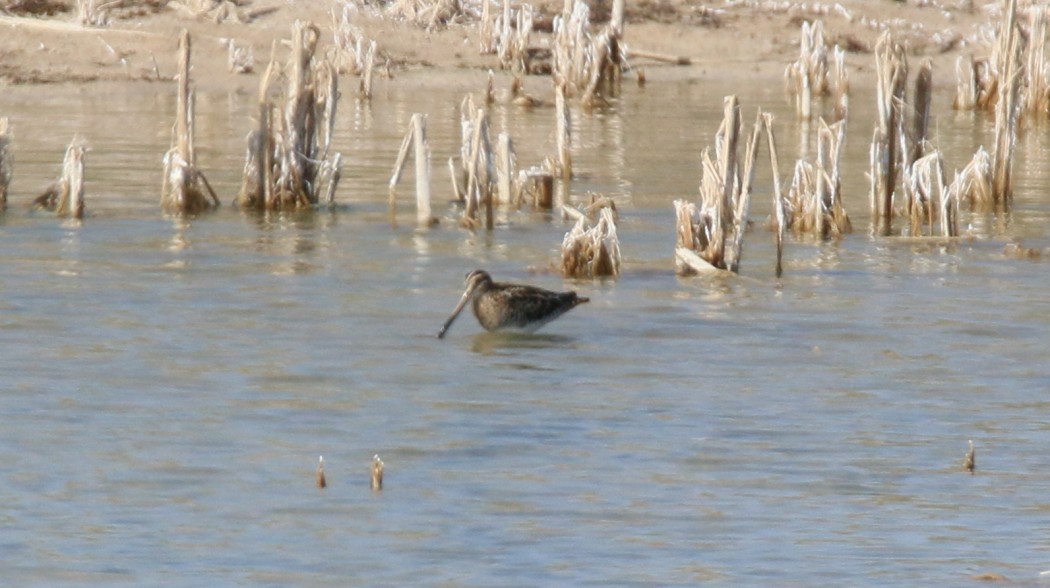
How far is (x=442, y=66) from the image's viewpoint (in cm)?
2955

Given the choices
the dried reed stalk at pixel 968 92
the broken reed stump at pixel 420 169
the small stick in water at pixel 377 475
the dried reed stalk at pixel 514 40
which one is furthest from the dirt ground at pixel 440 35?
the small stick in water at pixel 377 475

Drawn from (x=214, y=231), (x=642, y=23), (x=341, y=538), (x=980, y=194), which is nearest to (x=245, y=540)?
(x=341, y=538)

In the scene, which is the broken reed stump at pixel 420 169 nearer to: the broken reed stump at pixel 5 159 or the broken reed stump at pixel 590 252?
the broken reed stump at pixel 590 252

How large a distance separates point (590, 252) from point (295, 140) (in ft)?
11.5

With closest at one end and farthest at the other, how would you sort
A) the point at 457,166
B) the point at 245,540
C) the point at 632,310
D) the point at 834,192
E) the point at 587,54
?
1. the point at 245,540
2. the point at 632,310
3. the point at 834,192
4. the point at 457,166
5. the point at 587,54

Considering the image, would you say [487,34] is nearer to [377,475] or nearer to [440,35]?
[440,35]

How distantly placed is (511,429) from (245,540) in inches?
83.3

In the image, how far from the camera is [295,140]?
16484mm

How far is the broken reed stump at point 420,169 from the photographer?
15703 millimetres

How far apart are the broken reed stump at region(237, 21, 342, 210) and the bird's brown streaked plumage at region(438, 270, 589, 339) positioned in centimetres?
480

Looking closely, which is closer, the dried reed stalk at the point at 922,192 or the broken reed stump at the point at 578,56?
the dried reed stalk at the point at 922,192

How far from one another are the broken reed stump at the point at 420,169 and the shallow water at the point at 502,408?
0.24 m

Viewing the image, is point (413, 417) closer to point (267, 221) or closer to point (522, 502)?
point (522, 502)

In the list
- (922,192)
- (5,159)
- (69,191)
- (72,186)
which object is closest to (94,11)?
(5,159)
